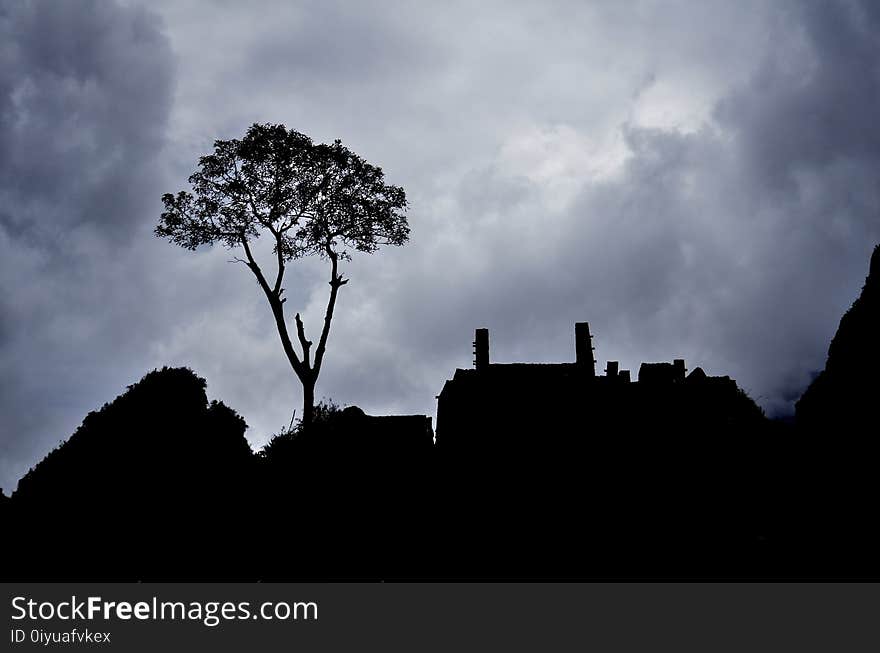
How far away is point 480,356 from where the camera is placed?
30.5m

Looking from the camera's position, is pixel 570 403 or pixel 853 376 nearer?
pixel 853 376

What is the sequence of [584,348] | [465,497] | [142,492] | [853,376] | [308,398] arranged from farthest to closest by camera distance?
[584,348] < [308,398] < [465,497] < [853,376] < [142,492]

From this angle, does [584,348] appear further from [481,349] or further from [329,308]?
[329,308]

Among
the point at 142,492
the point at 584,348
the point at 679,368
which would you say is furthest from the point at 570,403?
the point at 142,492

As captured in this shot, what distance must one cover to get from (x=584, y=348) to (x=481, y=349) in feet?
18.2

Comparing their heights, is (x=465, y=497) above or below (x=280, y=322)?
below

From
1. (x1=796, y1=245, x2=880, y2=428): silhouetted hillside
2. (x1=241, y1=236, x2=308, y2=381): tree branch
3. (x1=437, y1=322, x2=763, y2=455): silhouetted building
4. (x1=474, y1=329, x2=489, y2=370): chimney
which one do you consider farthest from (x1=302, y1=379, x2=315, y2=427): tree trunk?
(x1=796, y1=245, x2=880, y2=428): silhouetted hillside

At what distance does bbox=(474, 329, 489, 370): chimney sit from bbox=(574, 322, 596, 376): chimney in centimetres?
494

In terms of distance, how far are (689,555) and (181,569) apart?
11.1m

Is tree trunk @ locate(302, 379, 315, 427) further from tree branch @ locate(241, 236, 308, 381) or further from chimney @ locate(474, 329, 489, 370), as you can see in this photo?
chimney @ locate(474, 329, 489, 370)

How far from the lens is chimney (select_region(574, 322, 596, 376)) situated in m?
29.8

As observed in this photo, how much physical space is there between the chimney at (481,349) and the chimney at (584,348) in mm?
4937

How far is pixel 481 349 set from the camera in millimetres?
30641
